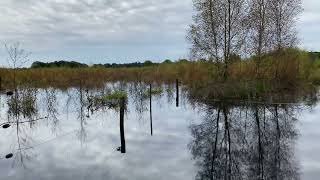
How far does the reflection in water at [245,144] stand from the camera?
9922mm

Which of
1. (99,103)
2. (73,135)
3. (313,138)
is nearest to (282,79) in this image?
(99,103)

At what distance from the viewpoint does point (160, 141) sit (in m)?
14.1

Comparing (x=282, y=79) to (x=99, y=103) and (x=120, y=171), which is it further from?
(x=120, y=171)

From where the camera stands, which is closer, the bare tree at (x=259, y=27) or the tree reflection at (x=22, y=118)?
the tree reflection at (x=22, y=118)

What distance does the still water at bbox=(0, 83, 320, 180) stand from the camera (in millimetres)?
10328

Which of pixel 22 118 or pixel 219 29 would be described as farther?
pixel 219 29

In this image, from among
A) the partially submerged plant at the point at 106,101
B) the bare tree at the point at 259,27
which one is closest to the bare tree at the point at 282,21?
the bare tree at the point at 259,27

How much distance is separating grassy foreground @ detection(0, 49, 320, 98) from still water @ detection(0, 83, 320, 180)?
2.46 meters

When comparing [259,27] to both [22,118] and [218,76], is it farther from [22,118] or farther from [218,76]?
[22,118]

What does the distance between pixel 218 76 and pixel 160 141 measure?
1273 cm

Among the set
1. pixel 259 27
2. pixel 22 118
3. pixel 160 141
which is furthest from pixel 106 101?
pixel 259 27

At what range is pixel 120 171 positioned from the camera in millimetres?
10406

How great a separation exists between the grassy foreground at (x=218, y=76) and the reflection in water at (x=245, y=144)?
504 cm

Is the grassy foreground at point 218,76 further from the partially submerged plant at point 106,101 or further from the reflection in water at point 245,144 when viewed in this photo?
the reflection in water at point 245,144
